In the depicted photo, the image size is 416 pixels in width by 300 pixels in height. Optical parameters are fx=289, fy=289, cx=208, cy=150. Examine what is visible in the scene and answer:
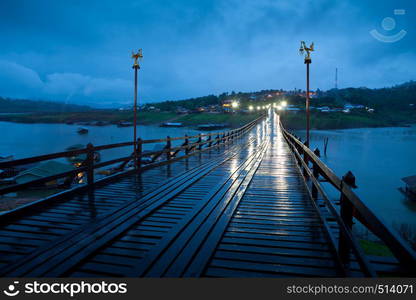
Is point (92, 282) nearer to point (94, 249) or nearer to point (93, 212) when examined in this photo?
point (94, 249)

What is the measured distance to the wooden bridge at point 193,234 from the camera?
3.20 metres

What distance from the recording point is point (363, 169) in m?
46.0

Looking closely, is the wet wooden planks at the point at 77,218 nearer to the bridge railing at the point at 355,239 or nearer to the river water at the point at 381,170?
the bridge railing at the point at 355,239

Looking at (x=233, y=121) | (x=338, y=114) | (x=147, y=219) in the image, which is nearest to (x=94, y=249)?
(x=147, y=219)

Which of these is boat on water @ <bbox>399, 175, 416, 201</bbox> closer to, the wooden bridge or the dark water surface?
the wooden bridge

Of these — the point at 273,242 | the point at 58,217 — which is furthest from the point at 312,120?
the point at 58,217

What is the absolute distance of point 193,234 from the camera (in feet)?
14.3

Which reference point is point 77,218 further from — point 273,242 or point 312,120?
point 312,120

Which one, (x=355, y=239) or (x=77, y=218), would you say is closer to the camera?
(x=355, y=239)

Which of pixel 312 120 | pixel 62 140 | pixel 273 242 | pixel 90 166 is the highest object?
pixel 312 120

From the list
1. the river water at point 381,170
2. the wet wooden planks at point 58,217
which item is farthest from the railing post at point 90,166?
the river water at point 381,170

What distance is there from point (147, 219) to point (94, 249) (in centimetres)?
137

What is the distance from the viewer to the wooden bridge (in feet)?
10.5

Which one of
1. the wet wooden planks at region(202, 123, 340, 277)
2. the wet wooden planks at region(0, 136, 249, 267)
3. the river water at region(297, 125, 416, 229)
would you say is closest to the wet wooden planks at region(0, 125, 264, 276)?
the wet wooden planks at region(0, 136, 249, 267)
